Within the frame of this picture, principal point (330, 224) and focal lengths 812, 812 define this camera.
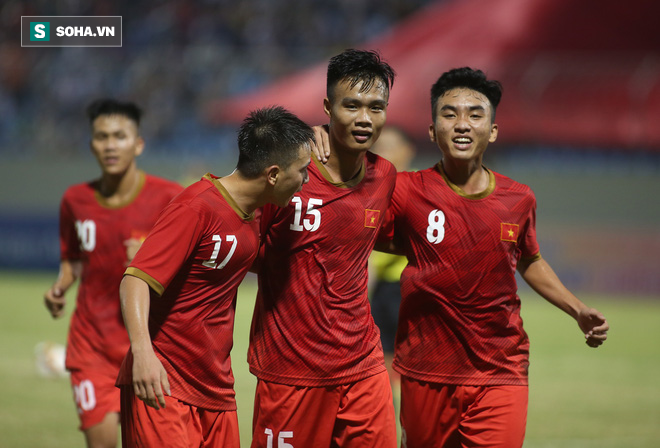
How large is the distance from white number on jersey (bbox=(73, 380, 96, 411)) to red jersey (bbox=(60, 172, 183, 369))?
0.13m

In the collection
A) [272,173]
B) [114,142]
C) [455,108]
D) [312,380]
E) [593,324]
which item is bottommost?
[312,380]

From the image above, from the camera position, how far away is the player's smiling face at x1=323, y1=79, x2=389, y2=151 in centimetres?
373

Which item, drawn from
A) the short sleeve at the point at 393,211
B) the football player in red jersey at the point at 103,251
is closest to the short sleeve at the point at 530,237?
the short sleeve at the point at 393,211

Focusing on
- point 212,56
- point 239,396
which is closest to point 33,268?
point 212,56

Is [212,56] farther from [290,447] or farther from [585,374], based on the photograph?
[290,447]

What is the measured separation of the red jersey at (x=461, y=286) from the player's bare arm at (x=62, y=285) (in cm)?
239

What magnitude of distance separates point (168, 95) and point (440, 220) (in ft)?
50.8

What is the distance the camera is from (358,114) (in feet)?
12.3

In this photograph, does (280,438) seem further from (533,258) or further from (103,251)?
(103,251)

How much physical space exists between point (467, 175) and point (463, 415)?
1186mm

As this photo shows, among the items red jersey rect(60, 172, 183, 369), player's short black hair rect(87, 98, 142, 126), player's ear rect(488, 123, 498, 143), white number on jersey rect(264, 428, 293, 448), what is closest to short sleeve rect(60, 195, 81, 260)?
red jersey rect(60, 172, 183, 369)

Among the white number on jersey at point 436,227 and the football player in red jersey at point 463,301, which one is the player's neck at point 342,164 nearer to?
the football player in red jersey at point 463,301

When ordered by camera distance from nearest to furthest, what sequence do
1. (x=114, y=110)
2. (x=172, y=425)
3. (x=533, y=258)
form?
(x=172, y=425), (x=533, y=258), (x=114, y=110)

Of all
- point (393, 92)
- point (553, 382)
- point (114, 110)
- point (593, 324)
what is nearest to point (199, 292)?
point (593, 324)
